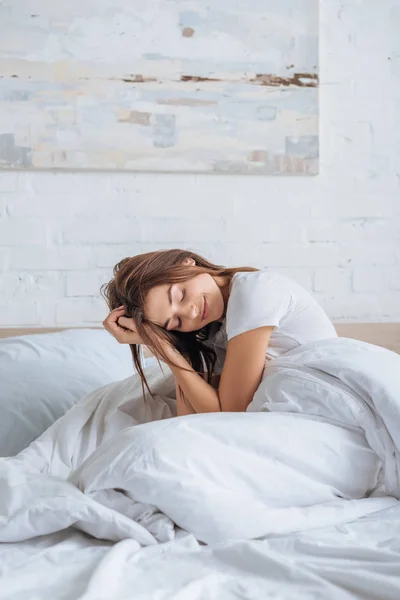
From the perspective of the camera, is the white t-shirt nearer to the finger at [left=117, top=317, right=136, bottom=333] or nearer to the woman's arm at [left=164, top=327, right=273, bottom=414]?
the woman's arm at [left=164, top=327, right=273, bottom=414]

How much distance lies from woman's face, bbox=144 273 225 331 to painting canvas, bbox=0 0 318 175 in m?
0.85

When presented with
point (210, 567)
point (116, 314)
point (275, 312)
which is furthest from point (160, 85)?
point (210, 567)

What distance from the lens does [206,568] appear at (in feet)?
3.17

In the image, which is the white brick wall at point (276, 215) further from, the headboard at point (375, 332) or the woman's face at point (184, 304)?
the woman's face at point (184, 304)

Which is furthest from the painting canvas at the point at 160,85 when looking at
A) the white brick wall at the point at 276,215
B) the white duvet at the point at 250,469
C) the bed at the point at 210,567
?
the bed at the point at 210,567

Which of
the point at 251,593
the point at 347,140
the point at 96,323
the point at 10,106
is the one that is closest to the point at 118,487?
the point at 251,593

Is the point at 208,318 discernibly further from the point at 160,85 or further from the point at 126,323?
the point at 160,85

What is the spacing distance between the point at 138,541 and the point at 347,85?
1.83 meters

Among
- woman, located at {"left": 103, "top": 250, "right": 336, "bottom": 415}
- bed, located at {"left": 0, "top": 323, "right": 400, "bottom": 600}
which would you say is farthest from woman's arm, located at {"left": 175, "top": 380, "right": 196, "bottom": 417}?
bed, located at {"left": 0, "top": 323, "right": 400, "bottom": 600}

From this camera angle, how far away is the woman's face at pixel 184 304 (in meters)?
1.53

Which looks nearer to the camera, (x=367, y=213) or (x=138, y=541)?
(x=138, y=541)

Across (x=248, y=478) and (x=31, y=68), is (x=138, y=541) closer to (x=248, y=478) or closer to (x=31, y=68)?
(x=248, y=478)

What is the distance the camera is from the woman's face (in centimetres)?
153

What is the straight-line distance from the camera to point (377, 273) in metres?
2.43
